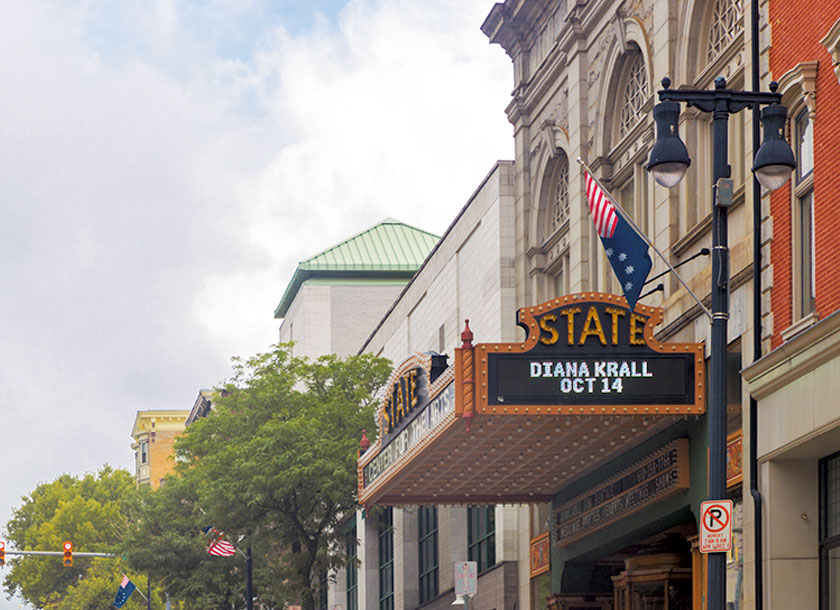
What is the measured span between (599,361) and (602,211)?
2.34 meters

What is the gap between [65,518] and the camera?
12194 centimetres

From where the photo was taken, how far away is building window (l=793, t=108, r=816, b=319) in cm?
2162

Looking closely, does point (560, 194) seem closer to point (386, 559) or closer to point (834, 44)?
point (834, 44)

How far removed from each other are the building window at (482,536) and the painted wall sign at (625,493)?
661 centimetres

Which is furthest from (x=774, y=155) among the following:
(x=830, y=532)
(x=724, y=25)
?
(x=724, y=25)

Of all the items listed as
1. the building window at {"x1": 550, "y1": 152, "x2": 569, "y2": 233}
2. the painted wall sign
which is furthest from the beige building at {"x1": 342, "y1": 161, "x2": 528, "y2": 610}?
the painted wall sign

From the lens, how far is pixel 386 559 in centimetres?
5756

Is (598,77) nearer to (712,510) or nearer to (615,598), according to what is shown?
(615,598)


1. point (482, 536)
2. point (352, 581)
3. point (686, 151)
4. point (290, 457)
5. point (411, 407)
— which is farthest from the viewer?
point (352, 581)

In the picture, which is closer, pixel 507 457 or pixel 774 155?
pixel 774 155

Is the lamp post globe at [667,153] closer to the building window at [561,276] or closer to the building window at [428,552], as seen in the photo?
the building window at [561,276]

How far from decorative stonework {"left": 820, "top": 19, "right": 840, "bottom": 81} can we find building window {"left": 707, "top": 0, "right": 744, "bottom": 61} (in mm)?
4282

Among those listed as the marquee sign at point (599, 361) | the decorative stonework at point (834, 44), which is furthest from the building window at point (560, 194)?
the decorative stonework at point (834, 44)

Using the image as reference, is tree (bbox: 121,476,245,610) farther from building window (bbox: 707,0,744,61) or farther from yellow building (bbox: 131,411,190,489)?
yellow building (bbox: 131,411,190,489)
